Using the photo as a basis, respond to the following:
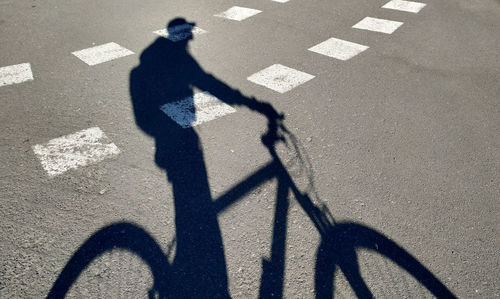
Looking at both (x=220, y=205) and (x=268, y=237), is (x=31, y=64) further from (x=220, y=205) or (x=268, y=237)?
(x=268, y=237)

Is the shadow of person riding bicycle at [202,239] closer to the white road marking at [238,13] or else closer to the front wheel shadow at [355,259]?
the front wheel shadow at [355,259]

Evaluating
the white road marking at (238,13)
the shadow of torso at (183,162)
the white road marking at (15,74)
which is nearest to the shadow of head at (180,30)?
the shadow of torso at (183,162)

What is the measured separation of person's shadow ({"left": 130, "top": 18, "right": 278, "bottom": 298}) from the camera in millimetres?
3122

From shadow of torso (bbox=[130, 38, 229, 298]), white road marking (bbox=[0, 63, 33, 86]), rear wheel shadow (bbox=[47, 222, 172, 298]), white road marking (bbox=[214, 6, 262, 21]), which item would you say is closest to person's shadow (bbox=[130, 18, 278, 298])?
shadow of torso (bbox=[130, 38, 229, 298])

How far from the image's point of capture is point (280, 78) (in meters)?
5.95

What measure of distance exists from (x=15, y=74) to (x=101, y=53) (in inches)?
56.7

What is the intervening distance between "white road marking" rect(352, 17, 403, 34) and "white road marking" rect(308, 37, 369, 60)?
1023 millimetres

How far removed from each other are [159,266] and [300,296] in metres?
1.22

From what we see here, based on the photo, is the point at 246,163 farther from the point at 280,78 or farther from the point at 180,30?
the point at 180,30

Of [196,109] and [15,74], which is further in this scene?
[15,74]

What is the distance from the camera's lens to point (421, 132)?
4.78 m

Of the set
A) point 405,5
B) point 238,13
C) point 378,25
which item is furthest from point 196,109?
point 405,5

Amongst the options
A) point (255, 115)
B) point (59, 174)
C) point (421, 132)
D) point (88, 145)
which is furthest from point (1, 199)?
point (421, 132)

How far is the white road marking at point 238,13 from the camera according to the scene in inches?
332
